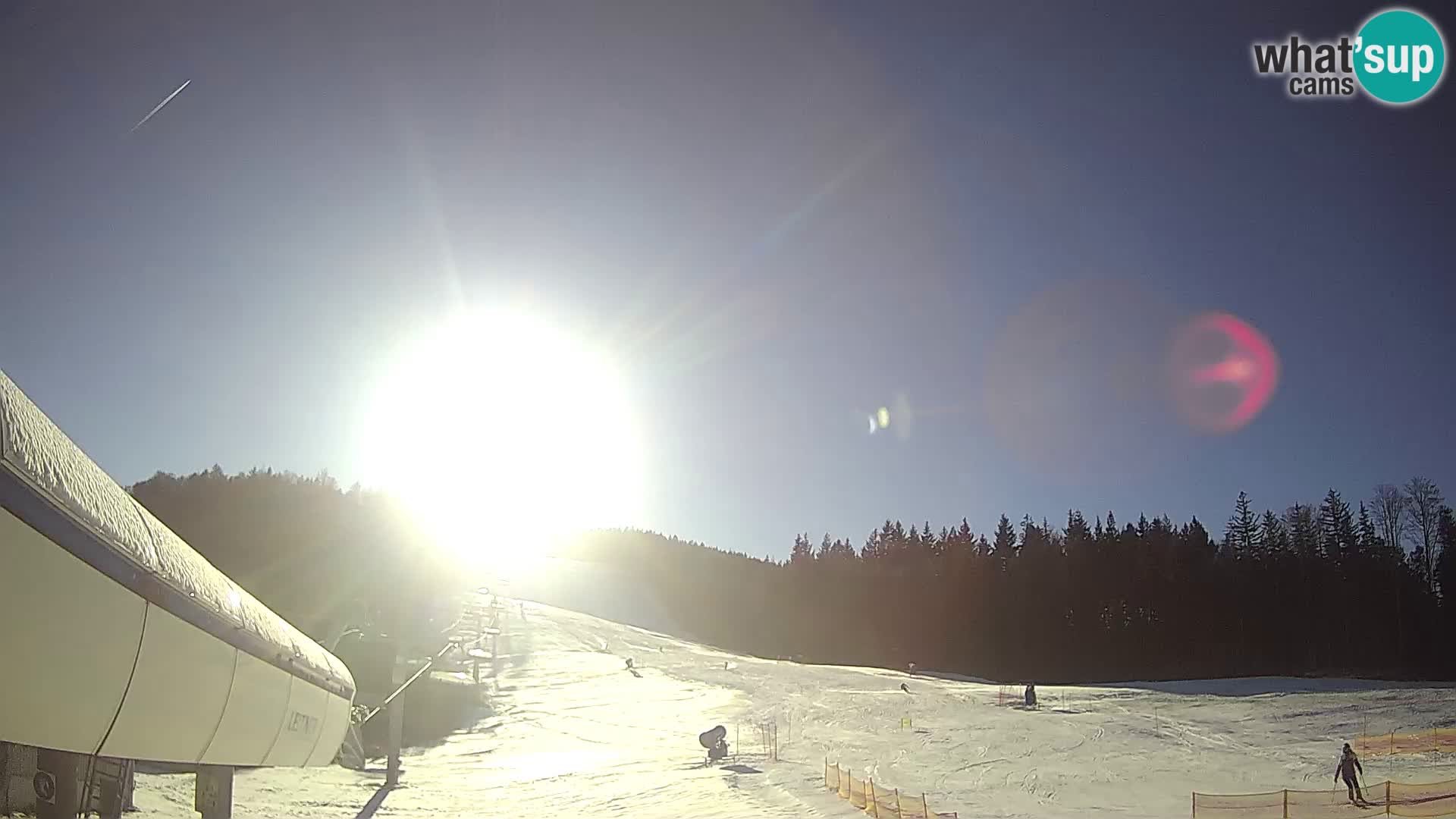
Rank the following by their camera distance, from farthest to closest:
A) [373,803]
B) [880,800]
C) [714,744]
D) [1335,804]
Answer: [714,744]
[373,803]
[880,800]
[1335,804]

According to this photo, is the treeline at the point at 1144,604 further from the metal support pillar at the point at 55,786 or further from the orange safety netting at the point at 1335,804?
the metal support pillar at the point at 55,786

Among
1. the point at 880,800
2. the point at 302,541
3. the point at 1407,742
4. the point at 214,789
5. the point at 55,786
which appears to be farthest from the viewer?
the point at 302,541

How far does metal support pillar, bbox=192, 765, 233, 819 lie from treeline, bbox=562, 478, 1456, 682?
7460cm

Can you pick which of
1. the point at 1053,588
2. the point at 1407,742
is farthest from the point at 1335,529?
the point at 1407,742

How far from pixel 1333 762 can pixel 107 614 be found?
32.3 m

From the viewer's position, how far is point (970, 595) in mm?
82750

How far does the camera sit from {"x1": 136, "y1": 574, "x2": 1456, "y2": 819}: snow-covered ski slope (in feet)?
68.1

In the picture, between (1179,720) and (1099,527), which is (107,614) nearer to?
(1179,720)

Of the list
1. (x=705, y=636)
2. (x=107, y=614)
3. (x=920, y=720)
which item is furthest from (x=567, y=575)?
(x=107, y=614)

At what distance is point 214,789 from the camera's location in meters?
5.11

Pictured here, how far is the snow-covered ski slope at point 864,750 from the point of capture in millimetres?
20750

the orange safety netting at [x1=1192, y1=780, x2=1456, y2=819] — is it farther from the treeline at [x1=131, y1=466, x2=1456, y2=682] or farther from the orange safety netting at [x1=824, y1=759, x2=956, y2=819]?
the treeline at [x1=131, y1=466, x2=1456, y2=682]

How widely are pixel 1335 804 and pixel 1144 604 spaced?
202 feet

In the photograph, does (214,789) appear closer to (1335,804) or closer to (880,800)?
(880,800)
